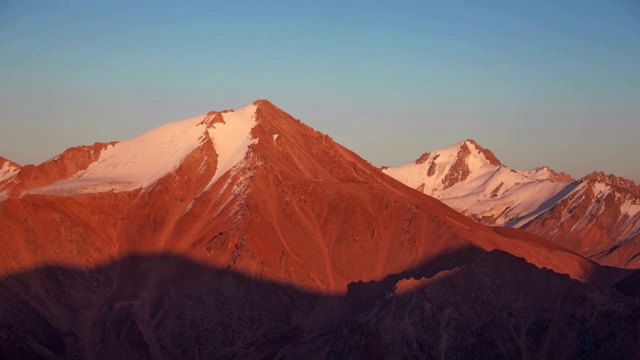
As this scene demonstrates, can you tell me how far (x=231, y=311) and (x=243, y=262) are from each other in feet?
32.8

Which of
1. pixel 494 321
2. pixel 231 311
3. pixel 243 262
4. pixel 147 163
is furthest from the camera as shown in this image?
pixel 147 163

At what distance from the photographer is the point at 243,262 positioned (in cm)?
15950

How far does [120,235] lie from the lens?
175750 millimetres

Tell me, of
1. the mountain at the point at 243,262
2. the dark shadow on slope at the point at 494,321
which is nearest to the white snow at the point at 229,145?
the mountain at the point at 243,262

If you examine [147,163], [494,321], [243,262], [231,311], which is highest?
[147,163]

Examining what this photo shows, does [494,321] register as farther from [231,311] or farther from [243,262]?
[243,262]

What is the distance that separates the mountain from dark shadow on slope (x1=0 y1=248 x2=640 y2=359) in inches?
9.8

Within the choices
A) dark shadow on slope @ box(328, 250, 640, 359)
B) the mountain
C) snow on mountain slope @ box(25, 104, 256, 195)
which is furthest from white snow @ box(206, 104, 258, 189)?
dark shadow on slope @ box(328, 250, 640, 359)

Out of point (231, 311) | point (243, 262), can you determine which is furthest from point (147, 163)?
point (231, 311)

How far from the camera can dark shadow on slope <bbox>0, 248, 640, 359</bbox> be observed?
12431 centimetres

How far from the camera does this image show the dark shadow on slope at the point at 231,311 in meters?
124

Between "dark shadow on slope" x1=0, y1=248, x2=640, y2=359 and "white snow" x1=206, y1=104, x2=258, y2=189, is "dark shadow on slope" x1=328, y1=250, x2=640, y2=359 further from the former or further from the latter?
"white snow" x1=206, y1=104, x2=258, y2=189

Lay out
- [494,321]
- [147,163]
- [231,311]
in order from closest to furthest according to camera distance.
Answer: [494,321]
[231,311]
[147,163]

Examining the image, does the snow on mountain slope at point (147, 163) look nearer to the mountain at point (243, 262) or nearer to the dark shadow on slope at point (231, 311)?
the mountain at point (243, 262)
